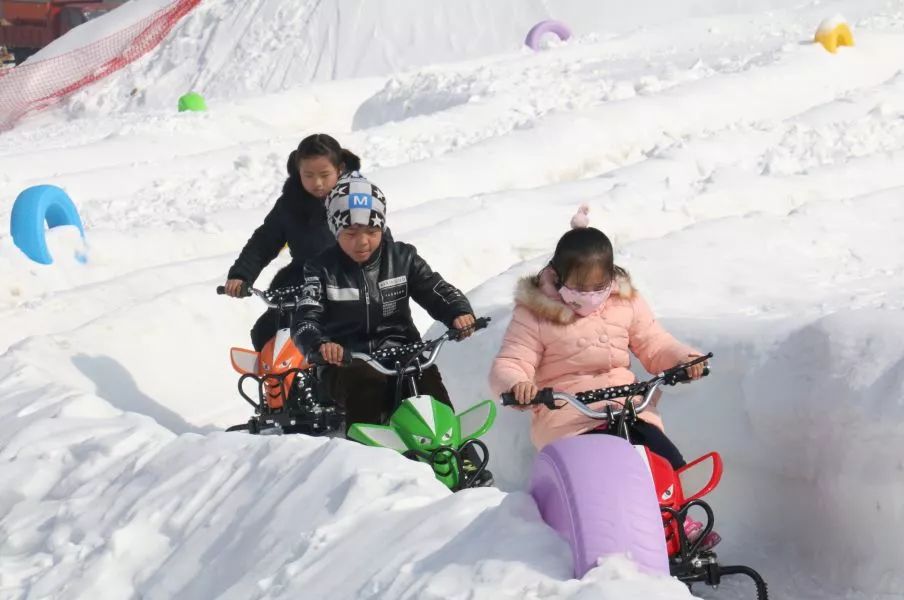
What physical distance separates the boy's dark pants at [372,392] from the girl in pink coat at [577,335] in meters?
0.54

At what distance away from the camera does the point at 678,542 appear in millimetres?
4133

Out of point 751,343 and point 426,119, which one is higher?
point 426,119

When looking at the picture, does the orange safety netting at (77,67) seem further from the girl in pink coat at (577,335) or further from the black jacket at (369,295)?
the girl in pink coat at (577,335)

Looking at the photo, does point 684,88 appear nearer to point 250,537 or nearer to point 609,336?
point 609,336

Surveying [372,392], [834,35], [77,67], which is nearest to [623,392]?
[372,392]

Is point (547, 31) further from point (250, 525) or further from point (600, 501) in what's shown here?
point (600, 501)

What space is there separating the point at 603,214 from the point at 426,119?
494 cm

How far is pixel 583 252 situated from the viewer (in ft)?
15.2

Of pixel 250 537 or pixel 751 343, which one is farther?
pixel 751 343

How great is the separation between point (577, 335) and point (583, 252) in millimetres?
356

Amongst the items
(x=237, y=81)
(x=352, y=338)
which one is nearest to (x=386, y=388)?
(x=352, y=338)

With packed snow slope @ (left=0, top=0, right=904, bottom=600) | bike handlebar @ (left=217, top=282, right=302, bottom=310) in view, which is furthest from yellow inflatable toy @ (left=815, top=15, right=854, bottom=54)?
bike handlebar @ (left=217, top=282, right=302, bottom=310)

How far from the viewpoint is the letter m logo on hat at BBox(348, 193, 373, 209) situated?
5.37m

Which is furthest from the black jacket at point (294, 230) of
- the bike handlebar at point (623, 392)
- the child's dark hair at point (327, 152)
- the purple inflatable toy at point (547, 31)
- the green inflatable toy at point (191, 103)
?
the purple inflatable toy at point (547, 31)
